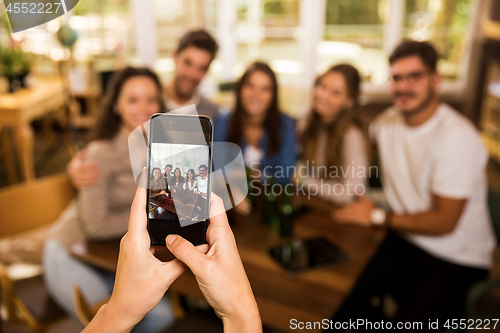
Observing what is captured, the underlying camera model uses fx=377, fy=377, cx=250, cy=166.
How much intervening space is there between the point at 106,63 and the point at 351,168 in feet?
8.97

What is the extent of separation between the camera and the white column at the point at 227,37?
129 inches

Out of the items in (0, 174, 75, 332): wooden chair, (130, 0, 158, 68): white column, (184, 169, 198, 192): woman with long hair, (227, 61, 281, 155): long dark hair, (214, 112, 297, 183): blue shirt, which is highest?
(130, 0, 158, 68): white column

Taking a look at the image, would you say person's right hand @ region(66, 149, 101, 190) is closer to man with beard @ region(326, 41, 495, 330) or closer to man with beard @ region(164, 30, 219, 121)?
man with beard @ region(164, 30, 219, 121)

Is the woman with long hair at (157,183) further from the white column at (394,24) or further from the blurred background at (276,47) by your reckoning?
the white column at (394,24)

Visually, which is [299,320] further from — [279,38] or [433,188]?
[279,38]

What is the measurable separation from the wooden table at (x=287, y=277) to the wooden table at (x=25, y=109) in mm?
1677

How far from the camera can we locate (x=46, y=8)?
1.17ft

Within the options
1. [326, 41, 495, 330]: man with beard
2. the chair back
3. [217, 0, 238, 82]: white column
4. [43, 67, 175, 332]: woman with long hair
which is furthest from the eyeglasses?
[217, 0, 238, 82]: white column

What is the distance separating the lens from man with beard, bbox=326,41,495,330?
1.03m

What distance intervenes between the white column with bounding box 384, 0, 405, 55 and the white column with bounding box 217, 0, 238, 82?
→ 1435 millimetres

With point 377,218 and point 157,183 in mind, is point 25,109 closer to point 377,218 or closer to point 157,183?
point 377,218

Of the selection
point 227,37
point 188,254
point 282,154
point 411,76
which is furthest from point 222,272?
point 227,37

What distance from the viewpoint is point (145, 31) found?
10.8 ft

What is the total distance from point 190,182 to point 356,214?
2.90 ft
